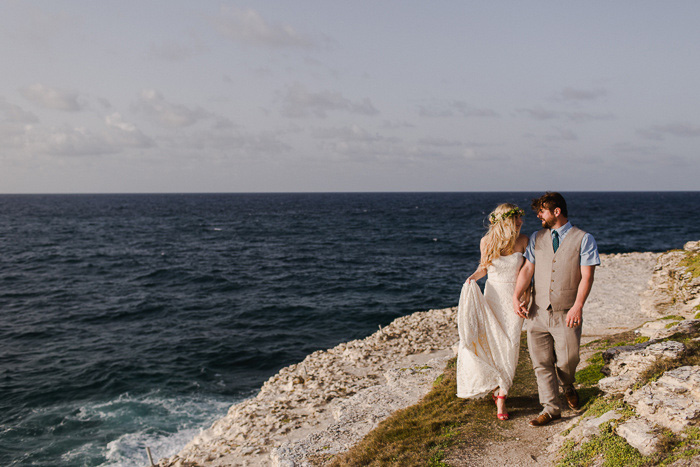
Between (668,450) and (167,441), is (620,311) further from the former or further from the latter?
(167,441)

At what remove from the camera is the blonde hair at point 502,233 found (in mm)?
7055

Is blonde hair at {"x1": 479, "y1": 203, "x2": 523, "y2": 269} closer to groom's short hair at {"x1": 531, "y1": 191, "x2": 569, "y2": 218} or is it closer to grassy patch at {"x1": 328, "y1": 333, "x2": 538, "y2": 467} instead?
groom's short hair at {"x1": 531, "y1": 191, "x2": 569, "y2": 218}

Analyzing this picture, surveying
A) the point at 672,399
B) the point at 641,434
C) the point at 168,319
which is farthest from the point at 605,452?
the point at 168,319

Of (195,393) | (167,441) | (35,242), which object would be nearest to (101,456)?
(167,441)

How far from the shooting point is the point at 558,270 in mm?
6473

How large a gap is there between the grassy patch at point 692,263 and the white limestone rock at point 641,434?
31.3 ft

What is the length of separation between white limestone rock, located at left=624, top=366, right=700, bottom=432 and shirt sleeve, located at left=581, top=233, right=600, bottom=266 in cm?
180

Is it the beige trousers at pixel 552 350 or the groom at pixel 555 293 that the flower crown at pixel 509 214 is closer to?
the groom at pixel 555 293

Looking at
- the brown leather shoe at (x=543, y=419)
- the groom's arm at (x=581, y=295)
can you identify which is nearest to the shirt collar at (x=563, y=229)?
the groom's arm at (x=581, y=295)

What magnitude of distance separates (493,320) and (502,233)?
1572 mm

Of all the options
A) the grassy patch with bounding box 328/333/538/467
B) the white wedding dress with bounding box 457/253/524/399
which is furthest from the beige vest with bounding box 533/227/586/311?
the grassy patch with bounding box 328/333/538/467

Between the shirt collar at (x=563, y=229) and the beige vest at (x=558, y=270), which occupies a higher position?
the shirt collar at (x=563, y=229)

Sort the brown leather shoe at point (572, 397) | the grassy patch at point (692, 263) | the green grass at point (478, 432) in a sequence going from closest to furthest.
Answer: the green grass at point (478, 432), the brown leather shoe at point (572, 397), the grassy patch at point (692, 263)

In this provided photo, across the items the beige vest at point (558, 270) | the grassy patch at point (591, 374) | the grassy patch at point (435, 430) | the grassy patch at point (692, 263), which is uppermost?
the beige vest at point (558, 270)
